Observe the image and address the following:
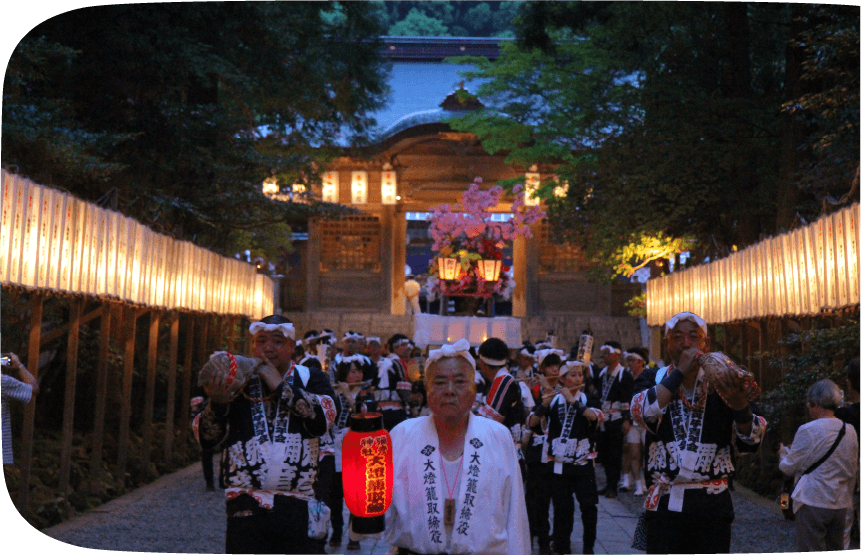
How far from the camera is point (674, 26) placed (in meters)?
14.5

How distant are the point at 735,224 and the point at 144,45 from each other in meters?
9.67

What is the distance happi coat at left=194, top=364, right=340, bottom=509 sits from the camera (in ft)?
14.1

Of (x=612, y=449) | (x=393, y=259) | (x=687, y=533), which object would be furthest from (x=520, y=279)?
(x=687, y=533)

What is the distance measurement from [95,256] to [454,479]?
639cm

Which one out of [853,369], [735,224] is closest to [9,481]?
[853,369]

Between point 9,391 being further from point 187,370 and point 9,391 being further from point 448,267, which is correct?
point 448,267

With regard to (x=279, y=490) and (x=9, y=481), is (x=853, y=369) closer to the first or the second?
(x=279, y=490)

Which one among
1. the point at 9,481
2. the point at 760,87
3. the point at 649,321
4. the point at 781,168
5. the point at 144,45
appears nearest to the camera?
the point at 9,481

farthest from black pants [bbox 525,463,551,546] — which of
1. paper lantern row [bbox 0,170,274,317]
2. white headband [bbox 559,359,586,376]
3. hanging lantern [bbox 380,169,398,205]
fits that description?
hanging lantern [bbox 380,169,398,205]

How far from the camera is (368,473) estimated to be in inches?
146

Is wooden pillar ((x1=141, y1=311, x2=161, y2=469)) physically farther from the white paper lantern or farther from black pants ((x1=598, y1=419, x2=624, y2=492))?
the white paper lantern

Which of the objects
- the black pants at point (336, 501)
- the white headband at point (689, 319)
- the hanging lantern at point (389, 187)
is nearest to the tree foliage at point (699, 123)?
the white headband at point (689, 319)

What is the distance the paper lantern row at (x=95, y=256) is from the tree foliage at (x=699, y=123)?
5.52 meters

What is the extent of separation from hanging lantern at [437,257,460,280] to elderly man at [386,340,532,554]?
51.7 feet
